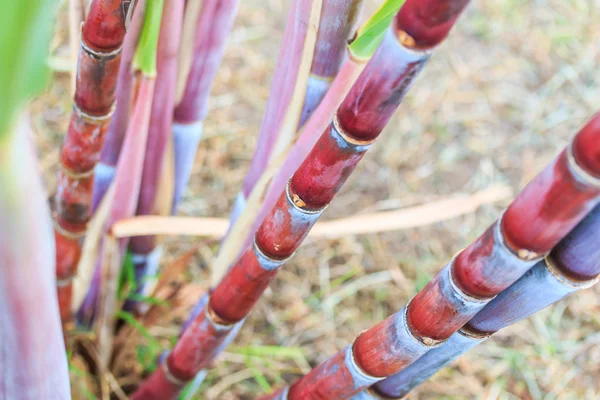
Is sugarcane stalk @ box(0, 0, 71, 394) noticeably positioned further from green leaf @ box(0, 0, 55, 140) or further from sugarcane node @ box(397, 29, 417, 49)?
sugarcane node @ box(397, 29, 417, 49)

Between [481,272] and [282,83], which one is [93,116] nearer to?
[282,83]

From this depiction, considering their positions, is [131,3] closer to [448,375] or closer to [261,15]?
[448,375]

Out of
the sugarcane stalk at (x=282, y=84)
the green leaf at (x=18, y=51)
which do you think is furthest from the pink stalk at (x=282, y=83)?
the green leaf at (x=18, y=51)

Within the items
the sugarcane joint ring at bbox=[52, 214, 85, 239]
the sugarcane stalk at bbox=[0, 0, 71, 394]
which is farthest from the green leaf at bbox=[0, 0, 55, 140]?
the sugarcane joint ring at bbox=[52, 214, 85, 239]

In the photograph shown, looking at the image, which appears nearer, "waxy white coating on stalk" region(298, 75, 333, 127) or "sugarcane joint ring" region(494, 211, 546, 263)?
"sugarcane joint ring" region(494, 211, 546, 263)

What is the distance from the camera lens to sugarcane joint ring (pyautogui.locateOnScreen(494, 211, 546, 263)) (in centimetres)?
27

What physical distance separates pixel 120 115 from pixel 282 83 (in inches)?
5.8

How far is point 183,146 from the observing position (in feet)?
1.93

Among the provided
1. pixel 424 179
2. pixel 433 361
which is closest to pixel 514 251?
pixel 433 361

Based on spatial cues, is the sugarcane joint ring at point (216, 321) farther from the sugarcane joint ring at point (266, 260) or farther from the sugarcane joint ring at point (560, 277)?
the sugarcane joint ring at point (560, 277)

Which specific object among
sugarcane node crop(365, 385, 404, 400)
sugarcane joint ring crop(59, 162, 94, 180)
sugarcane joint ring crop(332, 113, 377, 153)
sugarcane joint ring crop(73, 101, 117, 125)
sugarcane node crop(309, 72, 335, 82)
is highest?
sugarcane joint ring crop(332, 113, 377, 153)

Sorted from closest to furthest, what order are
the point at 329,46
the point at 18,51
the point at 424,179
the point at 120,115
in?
the point at 18,51
the point at 329,46
the point at 120,115
the point at 424,179

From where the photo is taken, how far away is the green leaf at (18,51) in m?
0.17

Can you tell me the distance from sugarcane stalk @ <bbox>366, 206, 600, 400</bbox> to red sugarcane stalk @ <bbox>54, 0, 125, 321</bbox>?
0.26 m
